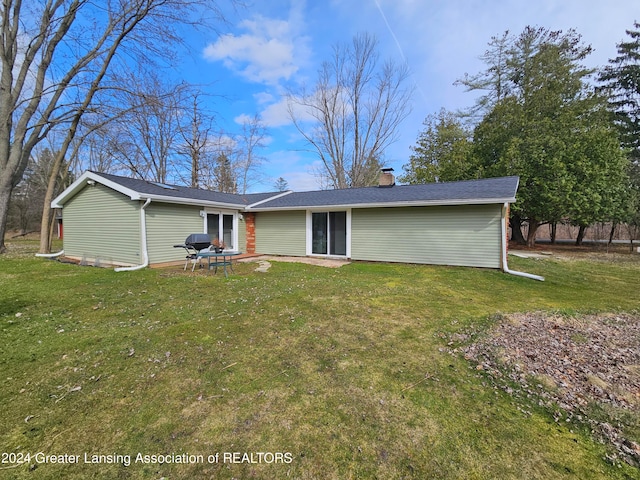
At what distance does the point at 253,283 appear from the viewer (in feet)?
22.0

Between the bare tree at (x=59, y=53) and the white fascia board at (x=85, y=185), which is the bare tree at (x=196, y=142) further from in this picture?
the white fascia board at (x=85, y=185)

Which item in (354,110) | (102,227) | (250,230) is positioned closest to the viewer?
(102,227)

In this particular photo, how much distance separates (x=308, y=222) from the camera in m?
11.4

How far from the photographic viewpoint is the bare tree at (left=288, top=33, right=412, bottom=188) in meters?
19.0

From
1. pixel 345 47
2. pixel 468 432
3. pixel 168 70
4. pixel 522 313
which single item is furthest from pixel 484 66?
pixel 468 432

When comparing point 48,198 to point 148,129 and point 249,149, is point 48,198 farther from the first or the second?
point 249,149

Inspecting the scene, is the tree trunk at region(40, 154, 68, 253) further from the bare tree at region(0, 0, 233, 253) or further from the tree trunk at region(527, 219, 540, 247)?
the tree trunk at region(527, 219, 540, 247)

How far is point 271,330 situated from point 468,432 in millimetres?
2551

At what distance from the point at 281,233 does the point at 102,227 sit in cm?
631

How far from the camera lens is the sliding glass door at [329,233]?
1102 centimetres

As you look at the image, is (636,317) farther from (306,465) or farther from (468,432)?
(306,465)

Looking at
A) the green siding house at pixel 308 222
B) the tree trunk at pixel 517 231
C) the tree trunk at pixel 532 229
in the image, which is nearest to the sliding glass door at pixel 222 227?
the green siding house at pixel 308 222

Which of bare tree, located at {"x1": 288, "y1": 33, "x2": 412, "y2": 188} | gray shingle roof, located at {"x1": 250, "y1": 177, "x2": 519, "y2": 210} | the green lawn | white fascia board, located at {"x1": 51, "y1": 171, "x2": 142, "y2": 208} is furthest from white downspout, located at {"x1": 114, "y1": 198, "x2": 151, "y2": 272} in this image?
bare tree, located at {"x1": 288, "y1": 33, "x2": 412, "y2": 188}

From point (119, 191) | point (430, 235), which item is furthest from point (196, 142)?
point (430, 235)
